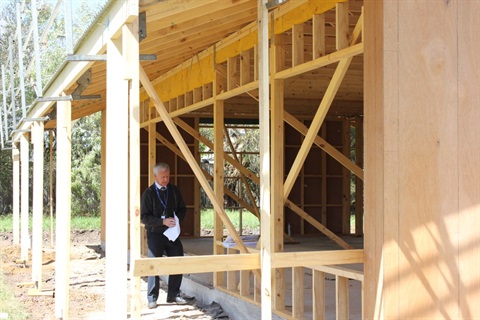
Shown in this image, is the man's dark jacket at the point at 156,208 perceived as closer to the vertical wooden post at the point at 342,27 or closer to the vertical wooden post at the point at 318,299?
the vertical wooden post at the point at 318,299

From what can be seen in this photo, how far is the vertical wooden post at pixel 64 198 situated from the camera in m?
7.94

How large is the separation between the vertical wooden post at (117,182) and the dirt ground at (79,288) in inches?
141

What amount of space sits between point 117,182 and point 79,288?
7157 mm

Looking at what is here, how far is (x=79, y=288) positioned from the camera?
11.8 meters

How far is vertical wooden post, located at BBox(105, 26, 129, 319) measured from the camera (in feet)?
16.4

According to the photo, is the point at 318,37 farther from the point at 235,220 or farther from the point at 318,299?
the point at 235,220

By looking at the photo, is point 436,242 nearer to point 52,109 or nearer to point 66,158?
point 66,158

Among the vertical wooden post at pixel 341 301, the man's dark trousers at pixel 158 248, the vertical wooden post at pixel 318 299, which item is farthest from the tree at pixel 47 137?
the vertical wooden post at pixel 341 301

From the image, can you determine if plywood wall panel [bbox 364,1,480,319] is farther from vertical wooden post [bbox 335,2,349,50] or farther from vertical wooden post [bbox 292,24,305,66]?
vertical wooden post [bbox 292,24,305,66]

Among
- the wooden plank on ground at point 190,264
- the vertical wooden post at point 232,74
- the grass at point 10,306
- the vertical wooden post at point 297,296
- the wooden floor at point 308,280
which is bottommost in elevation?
the grass at point 10,306

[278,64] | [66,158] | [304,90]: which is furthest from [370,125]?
[304,90]

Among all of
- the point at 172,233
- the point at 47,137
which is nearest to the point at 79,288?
the point at 172,233

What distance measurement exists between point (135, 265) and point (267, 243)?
838 mm

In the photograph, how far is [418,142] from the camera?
4.69 m
